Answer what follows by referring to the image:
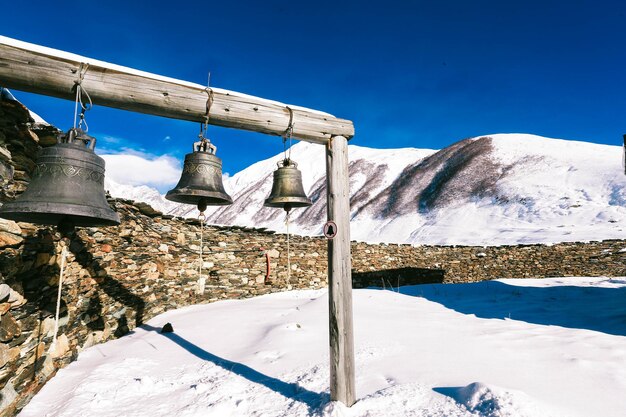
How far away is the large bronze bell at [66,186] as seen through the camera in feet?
7.30

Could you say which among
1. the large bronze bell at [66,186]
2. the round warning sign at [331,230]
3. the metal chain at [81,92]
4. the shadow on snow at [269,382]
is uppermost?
the metal chain at [81,92]

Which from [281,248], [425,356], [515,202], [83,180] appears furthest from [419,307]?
[515,202]

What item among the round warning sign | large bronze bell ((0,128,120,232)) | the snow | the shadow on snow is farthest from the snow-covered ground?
the snow

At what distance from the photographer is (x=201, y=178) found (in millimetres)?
3098

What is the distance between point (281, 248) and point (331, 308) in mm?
6440

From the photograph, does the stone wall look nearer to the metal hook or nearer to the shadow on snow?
the shadow on snow

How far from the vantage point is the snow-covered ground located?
9.26 feet

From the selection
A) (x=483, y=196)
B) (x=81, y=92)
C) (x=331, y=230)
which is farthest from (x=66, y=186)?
(x=483, y=196)

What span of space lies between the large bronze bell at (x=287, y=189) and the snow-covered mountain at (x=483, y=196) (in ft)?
61.4

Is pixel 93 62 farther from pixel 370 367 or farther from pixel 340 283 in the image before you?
pixel 370 367

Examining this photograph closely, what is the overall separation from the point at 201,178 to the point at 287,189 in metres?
0.91

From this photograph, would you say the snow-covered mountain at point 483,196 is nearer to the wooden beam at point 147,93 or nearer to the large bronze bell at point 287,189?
the large bronze bell at point 287,189

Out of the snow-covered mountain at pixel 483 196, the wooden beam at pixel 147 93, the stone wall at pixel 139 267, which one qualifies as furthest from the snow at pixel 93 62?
the snow-covered mountain at pixel 483 196

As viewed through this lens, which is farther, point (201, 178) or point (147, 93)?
point (201, 178)
